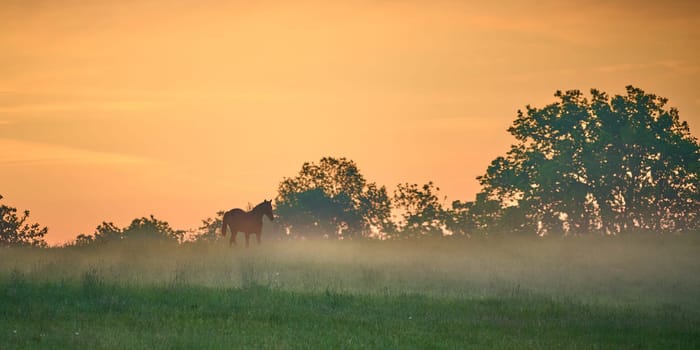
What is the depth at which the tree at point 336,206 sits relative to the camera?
261ft

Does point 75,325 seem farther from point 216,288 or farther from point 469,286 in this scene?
point 469,286

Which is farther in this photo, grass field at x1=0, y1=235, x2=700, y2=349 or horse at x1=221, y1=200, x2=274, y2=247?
horse at x1=221, y1=200, x2=274, y2=247

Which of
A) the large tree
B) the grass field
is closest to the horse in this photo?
the grass field

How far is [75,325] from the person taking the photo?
22.5 m

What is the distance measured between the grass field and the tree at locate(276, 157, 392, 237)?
108 ft

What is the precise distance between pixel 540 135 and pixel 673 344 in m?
44.8

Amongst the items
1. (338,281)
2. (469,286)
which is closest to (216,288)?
(338,281)

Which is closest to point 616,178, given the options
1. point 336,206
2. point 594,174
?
point 594,174

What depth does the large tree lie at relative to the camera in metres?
63.9

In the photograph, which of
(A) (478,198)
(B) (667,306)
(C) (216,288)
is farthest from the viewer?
(A) (478,198)

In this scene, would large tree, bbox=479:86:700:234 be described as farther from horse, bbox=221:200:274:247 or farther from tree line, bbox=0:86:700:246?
horse, bbox=221:200:274:247

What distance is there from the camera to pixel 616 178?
6450 cm

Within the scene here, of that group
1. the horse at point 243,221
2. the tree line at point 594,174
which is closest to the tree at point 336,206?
the tree line at point 594,174

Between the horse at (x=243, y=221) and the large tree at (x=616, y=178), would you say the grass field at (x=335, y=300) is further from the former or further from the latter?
the large tree at (x=616, y=178)
